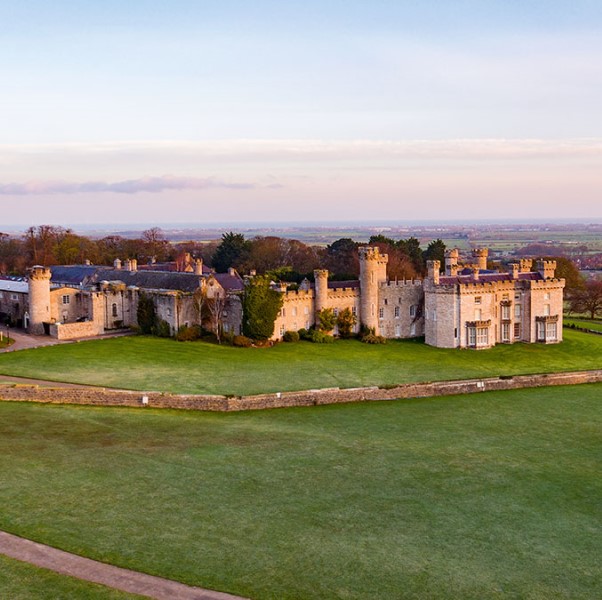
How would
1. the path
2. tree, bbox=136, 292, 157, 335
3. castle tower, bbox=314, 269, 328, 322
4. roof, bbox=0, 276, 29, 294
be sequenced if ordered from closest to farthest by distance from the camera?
the path, tree, bbox=136, 292, 157, 335, castle tower, bbox=314, 269, 328, 322, roof, bbox=0, 276, 29, 294

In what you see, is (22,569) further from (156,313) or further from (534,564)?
(156,313)

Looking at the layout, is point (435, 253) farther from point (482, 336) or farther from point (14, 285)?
point (14, 285)

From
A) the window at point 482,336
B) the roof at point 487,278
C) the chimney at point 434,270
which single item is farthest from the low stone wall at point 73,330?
the window at point 482,336

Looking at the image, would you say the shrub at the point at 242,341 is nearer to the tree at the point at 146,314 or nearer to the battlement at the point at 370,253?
the tree at the point at 146,314

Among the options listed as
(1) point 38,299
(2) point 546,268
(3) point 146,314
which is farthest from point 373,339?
(1) point 38,299

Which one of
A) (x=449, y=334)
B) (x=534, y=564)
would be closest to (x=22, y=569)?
(x=534, y=564)

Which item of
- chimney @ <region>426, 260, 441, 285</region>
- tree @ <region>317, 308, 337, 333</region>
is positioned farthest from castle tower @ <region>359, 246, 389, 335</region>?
chimney @ <region>426, 260, 441, 285</region>

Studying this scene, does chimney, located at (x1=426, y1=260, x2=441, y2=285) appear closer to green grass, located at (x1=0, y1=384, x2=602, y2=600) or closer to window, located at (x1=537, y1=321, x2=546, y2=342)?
window, located at (x1=537, y1=321, x2=546, y2=342)
